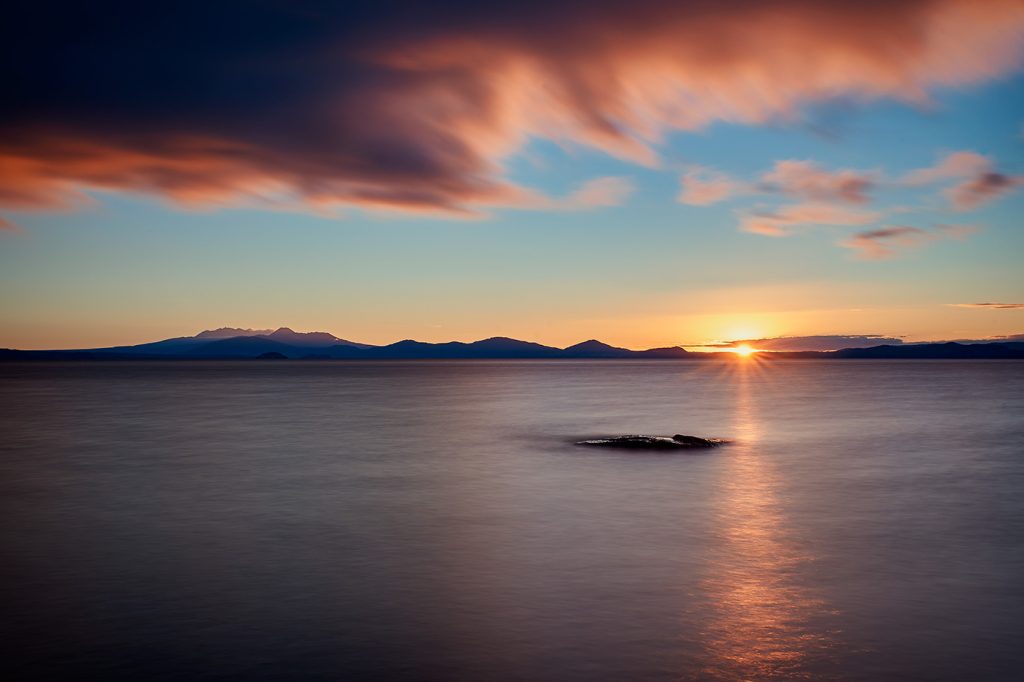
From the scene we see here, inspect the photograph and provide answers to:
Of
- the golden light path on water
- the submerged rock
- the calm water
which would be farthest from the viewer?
the submerged rock

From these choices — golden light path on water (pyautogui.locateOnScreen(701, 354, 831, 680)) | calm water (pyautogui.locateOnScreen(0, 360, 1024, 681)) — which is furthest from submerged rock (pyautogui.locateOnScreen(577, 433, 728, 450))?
golden light path on water (pyautogui.locateOnScreen(701, 354, 831, 680))

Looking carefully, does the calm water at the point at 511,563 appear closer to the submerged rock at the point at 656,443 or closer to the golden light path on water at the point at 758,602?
the golden light path on water at the point at 758,602

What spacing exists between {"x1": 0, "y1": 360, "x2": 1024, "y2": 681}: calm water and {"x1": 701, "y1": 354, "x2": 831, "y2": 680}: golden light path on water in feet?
0.19

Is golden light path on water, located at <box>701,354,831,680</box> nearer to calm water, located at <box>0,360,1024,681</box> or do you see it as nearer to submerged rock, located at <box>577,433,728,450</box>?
calm water, located at <box>0,360,1024,681</box>

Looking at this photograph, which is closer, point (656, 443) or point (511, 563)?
point (511, 563)

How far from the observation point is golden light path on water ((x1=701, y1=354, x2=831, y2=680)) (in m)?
11.8

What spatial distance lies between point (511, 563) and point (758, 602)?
224 inches

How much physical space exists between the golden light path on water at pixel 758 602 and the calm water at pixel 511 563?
0.06 meters

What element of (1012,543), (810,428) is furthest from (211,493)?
(810,428)

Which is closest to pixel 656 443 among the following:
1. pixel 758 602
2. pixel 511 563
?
pixel 511 563

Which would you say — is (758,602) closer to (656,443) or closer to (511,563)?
(511,563)

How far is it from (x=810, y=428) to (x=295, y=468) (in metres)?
37.0

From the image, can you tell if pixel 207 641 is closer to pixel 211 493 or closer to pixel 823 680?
pixel 823 680

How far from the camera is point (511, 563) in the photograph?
59.5 feet
